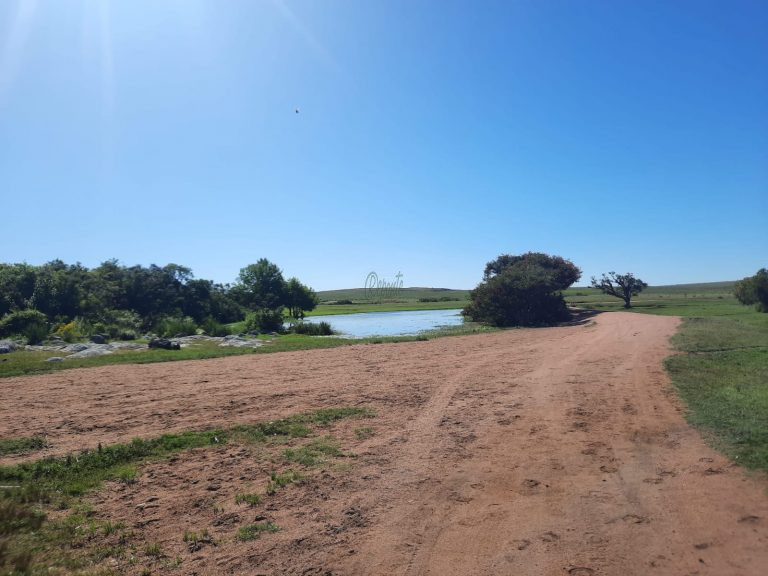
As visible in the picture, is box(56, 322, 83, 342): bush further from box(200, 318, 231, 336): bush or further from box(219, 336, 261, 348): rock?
box(219, 336, 261, 348): rock

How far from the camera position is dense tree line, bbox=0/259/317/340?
31.3m

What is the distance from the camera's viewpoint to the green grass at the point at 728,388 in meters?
→ 6.39

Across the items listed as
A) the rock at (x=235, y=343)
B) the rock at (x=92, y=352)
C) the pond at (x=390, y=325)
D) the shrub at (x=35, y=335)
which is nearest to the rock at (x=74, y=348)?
the rock at (x=92, y=352)

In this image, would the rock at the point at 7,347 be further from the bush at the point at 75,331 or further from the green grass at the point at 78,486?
the green grass at the point at 78,486

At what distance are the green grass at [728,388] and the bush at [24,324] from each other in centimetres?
2713

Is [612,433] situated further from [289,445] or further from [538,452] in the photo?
[289,445]

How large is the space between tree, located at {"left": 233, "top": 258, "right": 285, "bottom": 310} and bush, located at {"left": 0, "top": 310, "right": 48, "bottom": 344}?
70.4 ft

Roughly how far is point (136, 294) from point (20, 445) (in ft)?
113

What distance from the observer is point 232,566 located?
4.11 meters

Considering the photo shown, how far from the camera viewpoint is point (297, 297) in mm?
50219

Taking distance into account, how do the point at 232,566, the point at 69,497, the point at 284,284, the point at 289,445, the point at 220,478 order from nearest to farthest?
the point at 232,566
the point at 69,497
the point at 220,478
the point at 289,445
the point at 284,284

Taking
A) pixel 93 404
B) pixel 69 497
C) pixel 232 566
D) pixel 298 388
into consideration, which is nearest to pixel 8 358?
pixel 93 404

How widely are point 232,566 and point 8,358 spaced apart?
695 inches

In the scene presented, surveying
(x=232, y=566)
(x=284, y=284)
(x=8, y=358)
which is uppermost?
(x=284, y=284)
